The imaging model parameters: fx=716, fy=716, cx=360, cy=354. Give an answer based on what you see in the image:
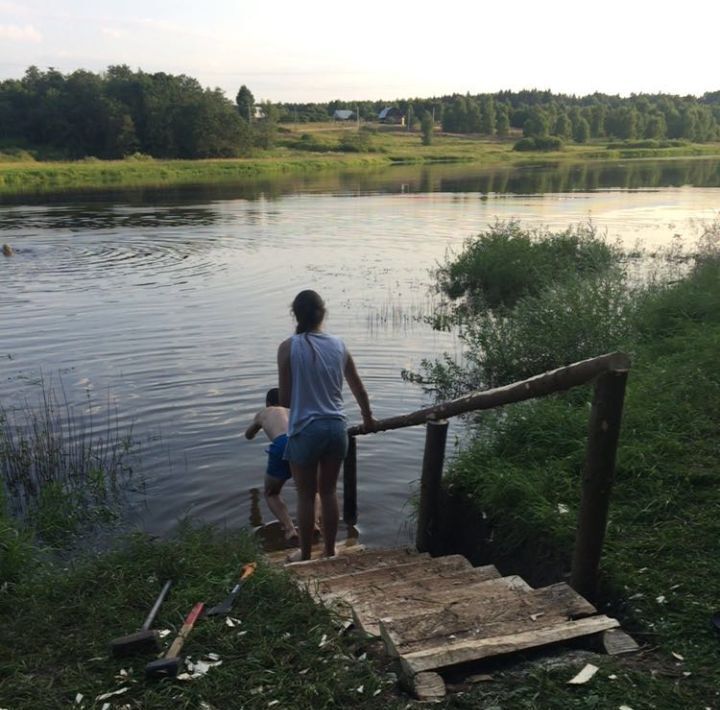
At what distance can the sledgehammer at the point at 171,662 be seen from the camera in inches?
142

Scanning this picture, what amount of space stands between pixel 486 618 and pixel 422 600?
53 cm

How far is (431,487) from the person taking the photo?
244 inches

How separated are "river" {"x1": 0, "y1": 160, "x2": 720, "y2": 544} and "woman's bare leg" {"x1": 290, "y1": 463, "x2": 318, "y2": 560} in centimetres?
163

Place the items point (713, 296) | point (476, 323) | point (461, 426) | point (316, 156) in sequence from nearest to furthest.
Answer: point (461, 426), point (713, 296), point (476, 323), point (316, 156)

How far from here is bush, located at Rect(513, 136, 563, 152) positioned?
109 m

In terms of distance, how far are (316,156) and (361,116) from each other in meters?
97.9

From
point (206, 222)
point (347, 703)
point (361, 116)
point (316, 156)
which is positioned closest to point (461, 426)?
point (347, 703)

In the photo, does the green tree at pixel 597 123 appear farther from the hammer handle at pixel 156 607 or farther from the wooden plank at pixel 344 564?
the hammer handle at pixel 156 607

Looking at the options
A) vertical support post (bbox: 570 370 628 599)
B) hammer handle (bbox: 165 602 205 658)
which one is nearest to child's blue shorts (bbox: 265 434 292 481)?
hammer handle (bbox: 165 602 205 658)

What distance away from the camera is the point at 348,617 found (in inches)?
166

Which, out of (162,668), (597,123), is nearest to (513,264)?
(162,668)

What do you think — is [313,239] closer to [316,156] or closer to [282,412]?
[282,412]

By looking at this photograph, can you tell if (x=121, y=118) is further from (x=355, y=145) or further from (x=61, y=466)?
(x=61, y=466)

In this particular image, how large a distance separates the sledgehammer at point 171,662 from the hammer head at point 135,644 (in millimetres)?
101
